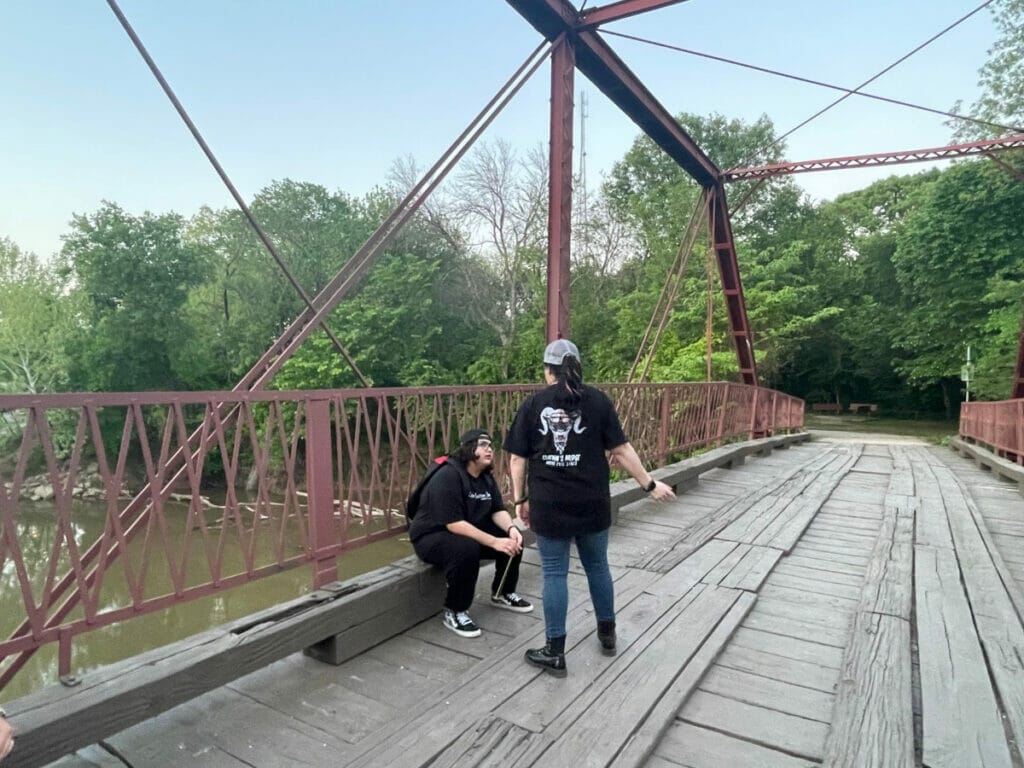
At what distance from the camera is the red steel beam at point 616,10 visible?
4.72 metres

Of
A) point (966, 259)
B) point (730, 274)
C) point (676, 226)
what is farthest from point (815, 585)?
point (966, 259)

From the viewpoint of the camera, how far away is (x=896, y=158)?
8367 millimetres

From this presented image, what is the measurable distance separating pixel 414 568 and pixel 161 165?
86.3ft

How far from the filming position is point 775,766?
167 centimetres

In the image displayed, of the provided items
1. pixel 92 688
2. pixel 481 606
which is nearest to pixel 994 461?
pixel 481 606

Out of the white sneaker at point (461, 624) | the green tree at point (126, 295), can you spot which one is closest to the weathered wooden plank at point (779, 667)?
the white sneaker at point (461, 624)

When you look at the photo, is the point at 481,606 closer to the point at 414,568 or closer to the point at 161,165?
the point at 414,568

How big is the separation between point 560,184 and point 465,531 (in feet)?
10.8

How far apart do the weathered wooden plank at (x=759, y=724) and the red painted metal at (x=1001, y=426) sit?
22.1ft

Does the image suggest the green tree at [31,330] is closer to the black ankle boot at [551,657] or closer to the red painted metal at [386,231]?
the red painted metal at [386,231]

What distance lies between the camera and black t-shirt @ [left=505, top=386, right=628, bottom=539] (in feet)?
7.20

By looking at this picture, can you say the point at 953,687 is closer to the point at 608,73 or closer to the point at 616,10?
the point at 616,10

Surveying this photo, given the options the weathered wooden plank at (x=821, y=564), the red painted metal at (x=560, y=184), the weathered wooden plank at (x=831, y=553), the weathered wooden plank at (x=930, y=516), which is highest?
the red painted metal at (x=560, y=184)

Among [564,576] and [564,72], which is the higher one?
[564,72]
